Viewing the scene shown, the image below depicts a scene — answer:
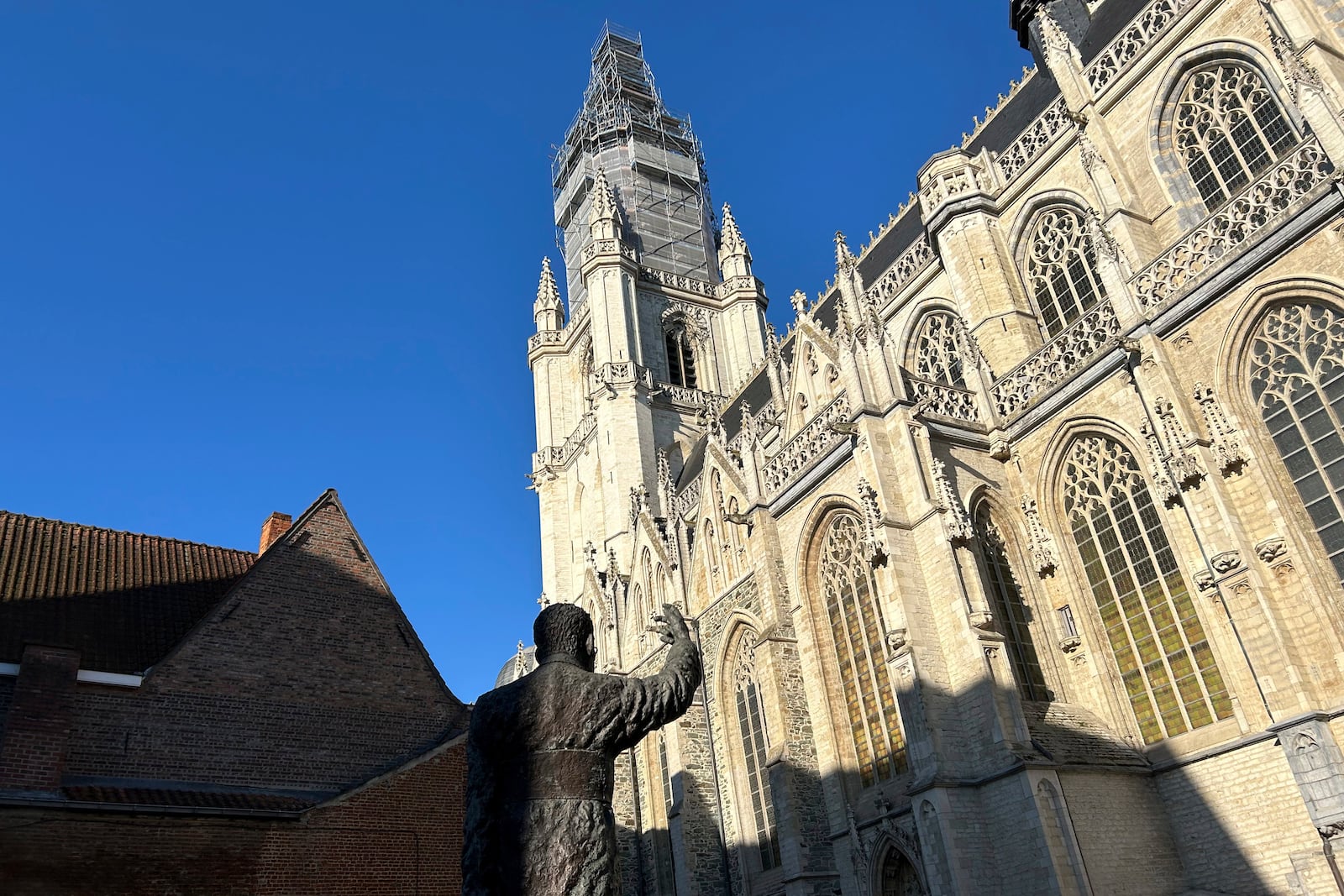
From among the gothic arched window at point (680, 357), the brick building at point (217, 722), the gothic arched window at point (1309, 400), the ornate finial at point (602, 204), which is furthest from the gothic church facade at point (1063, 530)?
the ornate finial at point (602, 204)

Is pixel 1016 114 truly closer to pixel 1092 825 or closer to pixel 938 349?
pixel 938 349

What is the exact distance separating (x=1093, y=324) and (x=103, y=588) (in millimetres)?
17951

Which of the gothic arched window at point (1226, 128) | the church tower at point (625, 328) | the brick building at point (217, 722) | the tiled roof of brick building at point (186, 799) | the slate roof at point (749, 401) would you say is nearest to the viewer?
the brick building at point (217, 722)

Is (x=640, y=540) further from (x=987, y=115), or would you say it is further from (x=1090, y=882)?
(x=1090, y=882)

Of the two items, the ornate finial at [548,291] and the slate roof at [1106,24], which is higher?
the ornate finial at [548,291]

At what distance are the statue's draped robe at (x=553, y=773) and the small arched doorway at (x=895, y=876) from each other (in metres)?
12.2

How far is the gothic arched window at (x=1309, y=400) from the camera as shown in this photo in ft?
40.9

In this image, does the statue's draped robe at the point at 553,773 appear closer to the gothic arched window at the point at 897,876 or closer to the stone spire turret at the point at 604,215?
the gothic arched window at the point at 897,876

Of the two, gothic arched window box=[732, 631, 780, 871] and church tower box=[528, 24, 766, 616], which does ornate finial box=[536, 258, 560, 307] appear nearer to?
→ church tower box=[528, 24, 766, 616]

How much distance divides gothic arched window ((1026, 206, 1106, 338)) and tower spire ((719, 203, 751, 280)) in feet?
74.6

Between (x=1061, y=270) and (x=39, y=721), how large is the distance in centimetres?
1896

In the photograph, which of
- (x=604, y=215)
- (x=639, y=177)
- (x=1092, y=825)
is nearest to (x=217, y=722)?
(x=1092, y=825)

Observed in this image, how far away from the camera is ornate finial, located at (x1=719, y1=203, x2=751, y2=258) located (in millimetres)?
42312

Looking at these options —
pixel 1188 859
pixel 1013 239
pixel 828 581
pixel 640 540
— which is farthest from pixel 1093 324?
pixel 640 540
